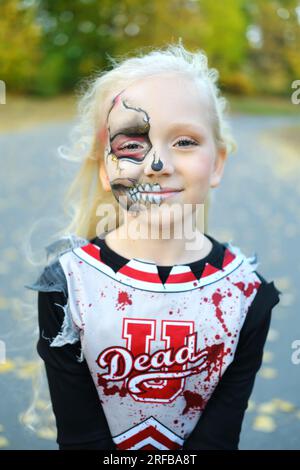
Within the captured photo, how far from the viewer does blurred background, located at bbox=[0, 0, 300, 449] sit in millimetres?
5414

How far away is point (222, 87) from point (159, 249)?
10635 millimetres

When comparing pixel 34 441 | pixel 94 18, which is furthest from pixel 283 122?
pixel 34 441

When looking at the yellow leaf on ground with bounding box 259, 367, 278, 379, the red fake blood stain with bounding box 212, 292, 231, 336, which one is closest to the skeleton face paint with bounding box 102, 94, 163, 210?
the red fake blood stain with bounding box 212, 292, 231, 336

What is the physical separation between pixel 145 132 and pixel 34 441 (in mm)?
1748

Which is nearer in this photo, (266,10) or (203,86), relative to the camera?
(203,86)

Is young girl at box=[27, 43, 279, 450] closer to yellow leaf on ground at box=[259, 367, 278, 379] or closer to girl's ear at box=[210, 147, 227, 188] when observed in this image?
girl's ear at box=[210, 147, 227, 188]

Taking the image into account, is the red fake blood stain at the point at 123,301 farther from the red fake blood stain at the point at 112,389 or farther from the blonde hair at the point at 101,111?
the blonde hair at the point at 101,111

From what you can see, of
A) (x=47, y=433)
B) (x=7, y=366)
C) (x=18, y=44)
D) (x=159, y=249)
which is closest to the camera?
(x=159, y=249)

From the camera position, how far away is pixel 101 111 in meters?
1.94

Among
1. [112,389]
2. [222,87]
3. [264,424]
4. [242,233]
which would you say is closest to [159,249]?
[112,389]

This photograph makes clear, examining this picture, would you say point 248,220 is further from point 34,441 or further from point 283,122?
point 283,122

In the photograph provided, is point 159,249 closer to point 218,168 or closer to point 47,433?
point 218,168

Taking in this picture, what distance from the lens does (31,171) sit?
837 cm
